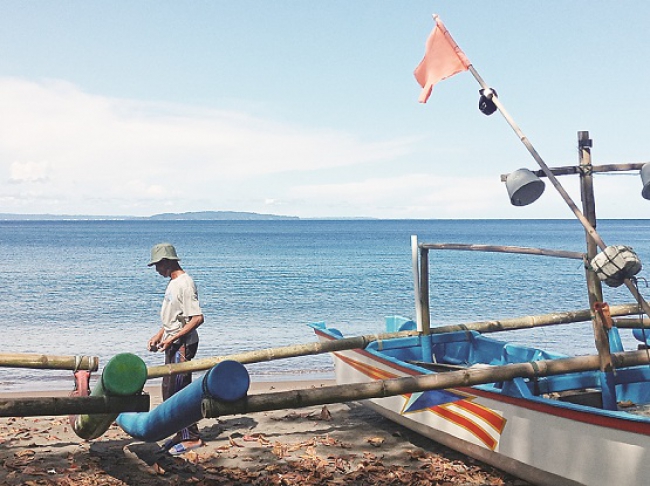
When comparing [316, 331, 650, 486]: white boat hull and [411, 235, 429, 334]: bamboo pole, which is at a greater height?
[411, 235, 429, 334]: bamboo pole

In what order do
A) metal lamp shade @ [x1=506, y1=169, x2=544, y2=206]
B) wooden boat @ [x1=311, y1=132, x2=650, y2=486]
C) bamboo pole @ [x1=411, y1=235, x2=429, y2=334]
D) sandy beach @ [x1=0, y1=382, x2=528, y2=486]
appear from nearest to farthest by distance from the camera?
1. wooden boat @ [x1=311, y1=132, x2=650, y2=486]
2. metal lamp shade @ [x1=506, y1=169, x2=544, y2=206]
3. sandy beach @ [x1=0, y1=382, x2=528, y2=486]
4. bamboo pole @ [x1=411, y1=235, x2=429, y2=334]

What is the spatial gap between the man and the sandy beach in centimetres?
22

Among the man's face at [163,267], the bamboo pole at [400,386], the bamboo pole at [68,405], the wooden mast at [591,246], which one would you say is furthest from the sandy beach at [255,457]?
the man's face at [163,267]

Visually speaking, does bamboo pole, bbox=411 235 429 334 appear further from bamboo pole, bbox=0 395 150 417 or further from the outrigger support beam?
bamboo pole, bbox=0 395 150 417

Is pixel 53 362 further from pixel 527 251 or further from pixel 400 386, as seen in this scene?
pixel 527 251

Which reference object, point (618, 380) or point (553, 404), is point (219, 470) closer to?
point (553, 404)

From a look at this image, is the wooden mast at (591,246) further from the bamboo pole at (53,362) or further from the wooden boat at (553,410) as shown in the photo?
the bamboo pole at (53,362)

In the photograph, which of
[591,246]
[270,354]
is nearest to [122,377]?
[270,354]

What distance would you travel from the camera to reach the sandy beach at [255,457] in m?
6.83

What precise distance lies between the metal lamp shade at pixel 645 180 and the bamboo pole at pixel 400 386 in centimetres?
146

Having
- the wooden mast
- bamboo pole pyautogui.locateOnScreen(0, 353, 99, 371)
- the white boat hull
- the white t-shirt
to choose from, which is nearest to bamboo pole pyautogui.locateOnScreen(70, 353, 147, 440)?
bamboo pole pyautogui.locateOnScreen(0, 353, 99, 371)

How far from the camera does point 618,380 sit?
6.85 meters

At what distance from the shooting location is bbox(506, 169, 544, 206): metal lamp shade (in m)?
6.28

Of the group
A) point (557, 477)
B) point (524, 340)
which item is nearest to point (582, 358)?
point (557, 477)
